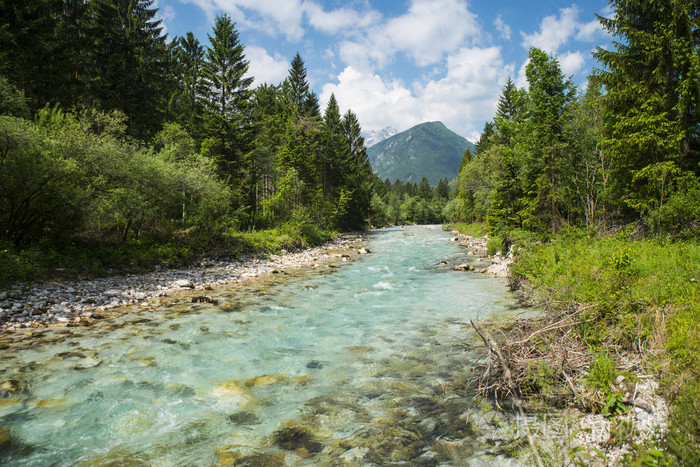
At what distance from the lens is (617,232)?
13570 millimetres

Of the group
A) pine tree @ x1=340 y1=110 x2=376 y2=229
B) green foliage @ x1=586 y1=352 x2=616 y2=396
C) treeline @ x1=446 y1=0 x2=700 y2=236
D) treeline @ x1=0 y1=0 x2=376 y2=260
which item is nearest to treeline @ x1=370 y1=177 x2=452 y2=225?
pine tree @ x1=340 y1=110 x2=376 y2=229

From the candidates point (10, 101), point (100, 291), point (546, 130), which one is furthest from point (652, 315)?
point (10, 101)

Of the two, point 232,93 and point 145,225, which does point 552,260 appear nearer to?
point 145,225

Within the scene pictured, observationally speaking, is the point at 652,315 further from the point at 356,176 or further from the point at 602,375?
the point at 356,176

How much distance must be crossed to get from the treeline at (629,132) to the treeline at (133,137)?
1877 cm

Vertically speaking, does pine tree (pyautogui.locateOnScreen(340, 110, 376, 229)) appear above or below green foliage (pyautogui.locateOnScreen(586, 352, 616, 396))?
above

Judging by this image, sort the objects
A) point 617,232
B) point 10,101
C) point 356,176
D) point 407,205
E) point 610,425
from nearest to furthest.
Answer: point 610,425 < point 10,101 < point 617,232 < point 356,176 < point 407,205

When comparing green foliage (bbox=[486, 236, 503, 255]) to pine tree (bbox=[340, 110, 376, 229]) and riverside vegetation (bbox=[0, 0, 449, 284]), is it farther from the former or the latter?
pine tree (bbox=[340, 110, 376, 229])

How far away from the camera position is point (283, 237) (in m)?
25.2

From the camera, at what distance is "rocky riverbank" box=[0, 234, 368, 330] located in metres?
8.33

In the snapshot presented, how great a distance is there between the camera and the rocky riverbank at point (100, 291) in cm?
833

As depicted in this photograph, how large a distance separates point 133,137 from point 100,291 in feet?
56.2

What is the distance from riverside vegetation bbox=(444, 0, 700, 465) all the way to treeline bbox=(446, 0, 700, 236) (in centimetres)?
6

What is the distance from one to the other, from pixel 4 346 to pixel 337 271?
12717 mm
